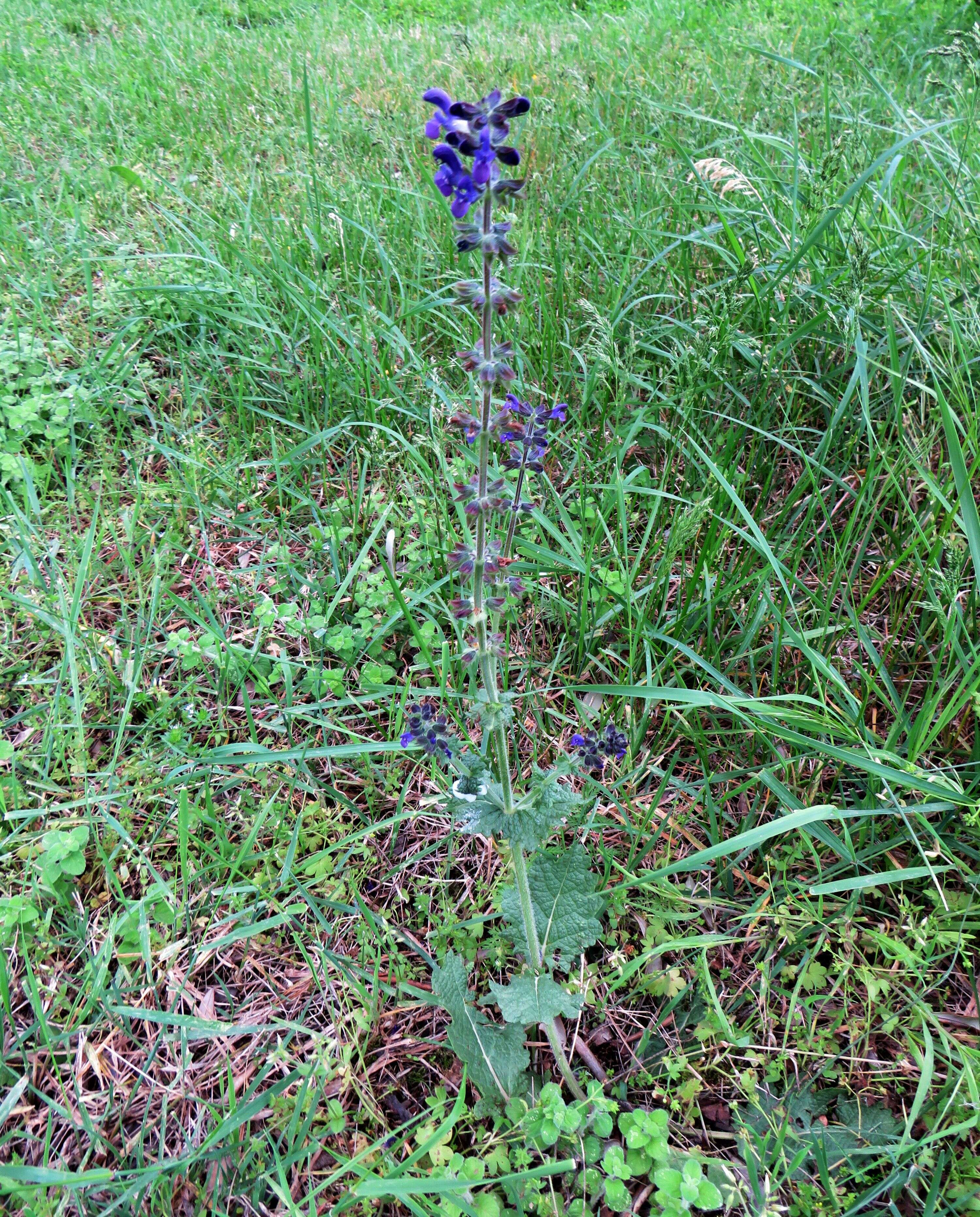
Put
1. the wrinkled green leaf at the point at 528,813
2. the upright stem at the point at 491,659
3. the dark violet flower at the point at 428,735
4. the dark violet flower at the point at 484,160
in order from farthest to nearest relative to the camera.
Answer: the dark violet flower at the point at 428,735, the wrinkled green leaf at the point at 528,813, the upright stem at the point at 491,659, the dark violet flower at the point at 484,160

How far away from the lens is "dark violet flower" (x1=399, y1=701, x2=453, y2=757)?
6.25 ft

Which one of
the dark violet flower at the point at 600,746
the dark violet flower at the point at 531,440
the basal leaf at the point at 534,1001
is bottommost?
the basal leaf at the point at 534,1001

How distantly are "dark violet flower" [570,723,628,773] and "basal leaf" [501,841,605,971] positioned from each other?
231mm

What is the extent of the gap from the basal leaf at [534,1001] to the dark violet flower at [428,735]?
0.57 metres

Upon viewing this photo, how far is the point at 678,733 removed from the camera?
2.33 meters

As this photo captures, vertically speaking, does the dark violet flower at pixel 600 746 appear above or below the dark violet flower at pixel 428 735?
below

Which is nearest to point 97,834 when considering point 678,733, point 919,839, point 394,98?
point 678,733

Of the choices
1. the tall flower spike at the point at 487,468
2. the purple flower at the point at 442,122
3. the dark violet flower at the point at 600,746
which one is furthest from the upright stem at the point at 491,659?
the dark violet flower at the point at 600,746

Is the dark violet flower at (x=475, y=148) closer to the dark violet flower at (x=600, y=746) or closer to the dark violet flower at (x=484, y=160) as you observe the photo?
the dark violet flower at (x=484, y=160)

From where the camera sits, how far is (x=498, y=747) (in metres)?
1.71

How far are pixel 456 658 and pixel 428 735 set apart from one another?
2.13 feet

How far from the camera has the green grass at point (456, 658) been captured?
1.83m

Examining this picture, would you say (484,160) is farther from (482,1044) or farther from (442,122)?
(482,1044)

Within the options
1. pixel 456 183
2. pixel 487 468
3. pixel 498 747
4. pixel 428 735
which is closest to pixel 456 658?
pixel 428 735
